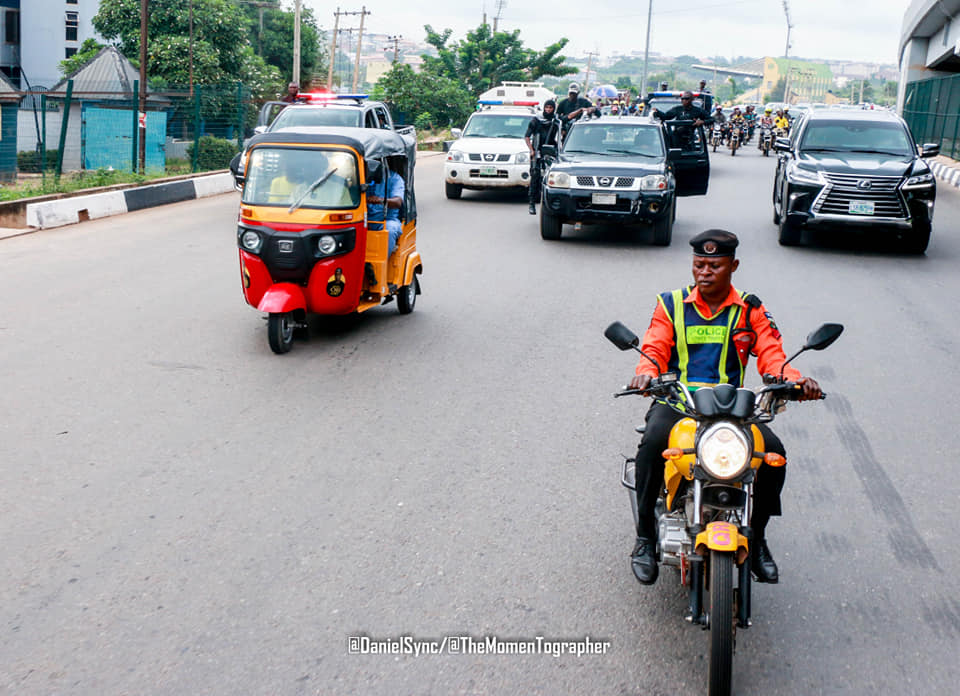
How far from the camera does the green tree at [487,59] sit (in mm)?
54656

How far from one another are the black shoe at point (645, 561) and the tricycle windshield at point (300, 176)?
482cm

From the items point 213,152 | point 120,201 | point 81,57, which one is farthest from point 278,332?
point 81,57

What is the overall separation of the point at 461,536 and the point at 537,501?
0.58 metres

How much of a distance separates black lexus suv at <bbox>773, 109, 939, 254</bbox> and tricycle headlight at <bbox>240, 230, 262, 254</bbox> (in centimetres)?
828

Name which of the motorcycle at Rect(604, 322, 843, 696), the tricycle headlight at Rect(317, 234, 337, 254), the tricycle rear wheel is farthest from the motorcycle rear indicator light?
the tricycle headlight at Rect(317, 234, 337, 254)

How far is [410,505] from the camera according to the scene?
16.8ft

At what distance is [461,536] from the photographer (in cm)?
476

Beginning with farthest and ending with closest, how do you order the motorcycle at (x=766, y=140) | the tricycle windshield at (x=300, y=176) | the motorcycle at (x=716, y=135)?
the motorcycle at (x=716, y=135)
the motorcycle at (x=766, y=140)
the tricycle windshield at (x=300, y=176)

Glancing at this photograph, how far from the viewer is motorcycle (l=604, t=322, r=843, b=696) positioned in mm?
3414

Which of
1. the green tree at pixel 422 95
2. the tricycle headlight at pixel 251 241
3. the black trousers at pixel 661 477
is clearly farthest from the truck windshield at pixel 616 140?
the green tree at pixel 422 95

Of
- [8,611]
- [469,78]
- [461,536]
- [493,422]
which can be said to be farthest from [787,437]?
[469,78]

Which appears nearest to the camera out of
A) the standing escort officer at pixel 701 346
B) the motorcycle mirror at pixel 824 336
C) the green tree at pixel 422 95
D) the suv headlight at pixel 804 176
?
the motorcycle mirror at pixel 824 336

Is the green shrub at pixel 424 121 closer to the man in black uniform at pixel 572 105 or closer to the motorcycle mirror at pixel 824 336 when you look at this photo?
the man in black uniform at pixel 572 105

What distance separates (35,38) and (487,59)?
29.4 metres
